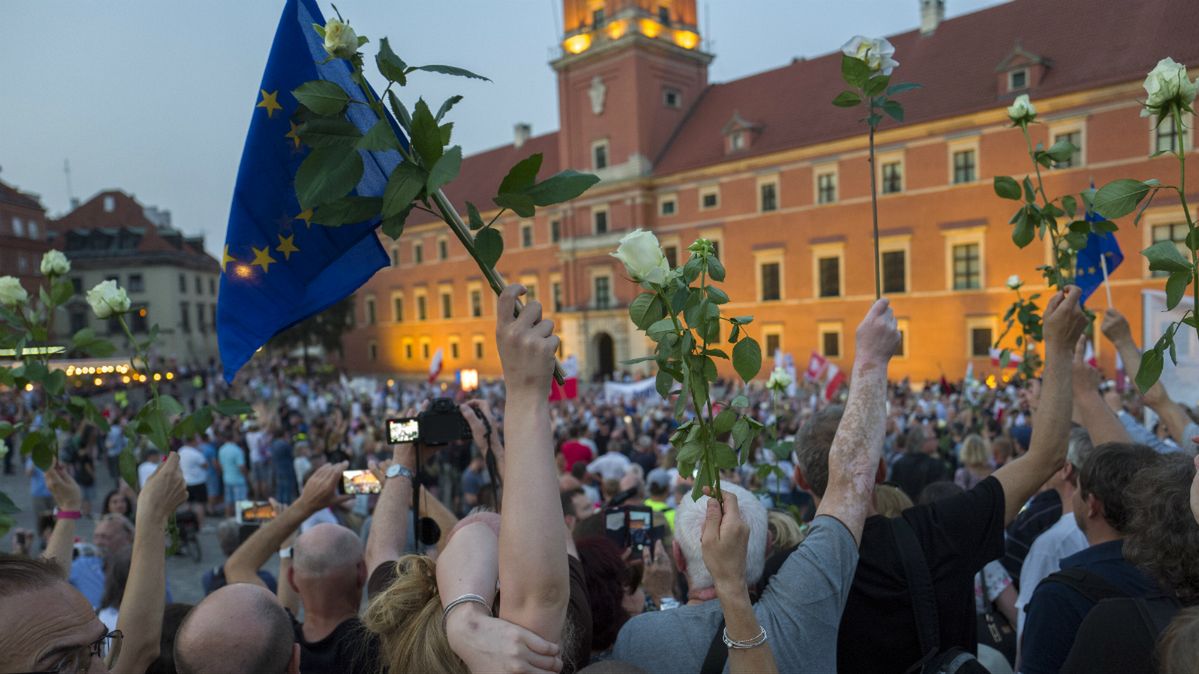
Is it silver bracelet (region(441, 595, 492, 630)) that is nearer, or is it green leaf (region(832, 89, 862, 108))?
silver bracelet (region(441, 595, 492, 630))

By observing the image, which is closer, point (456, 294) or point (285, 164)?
point (285, 164)

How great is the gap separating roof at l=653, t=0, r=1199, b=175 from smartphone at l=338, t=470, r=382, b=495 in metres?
26.6

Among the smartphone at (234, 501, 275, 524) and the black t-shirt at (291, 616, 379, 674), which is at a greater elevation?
the smartphone at (234, 501, 275, 524)

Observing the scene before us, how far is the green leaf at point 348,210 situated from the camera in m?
1.53

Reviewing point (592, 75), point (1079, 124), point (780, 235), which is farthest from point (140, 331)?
point (1079, 124)

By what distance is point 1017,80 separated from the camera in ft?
86.9

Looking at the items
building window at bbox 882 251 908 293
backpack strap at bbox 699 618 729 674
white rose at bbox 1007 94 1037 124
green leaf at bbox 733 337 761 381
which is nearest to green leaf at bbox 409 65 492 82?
green leaf at bbox 733 337 761 381

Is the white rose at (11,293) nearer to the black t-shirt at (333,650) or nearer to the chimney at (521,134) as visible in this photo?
the black t-shirt at (333,650)

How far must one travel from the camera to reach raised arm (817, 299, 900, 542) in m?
2.01

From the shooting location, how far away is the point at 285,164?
248 cm

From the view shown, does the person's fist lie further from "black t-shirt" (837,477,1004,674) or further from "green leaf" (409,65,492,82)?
"green leaf" (409,65,492,82)

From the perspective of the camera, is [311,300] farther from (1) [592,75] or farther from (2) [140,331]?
(2) [140,331]

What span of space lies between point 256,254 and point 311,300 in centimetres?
23

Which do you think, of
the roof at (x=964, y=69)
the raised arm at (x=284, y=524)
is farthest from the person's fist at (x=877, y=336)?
the roof at (x=964, y=69)
